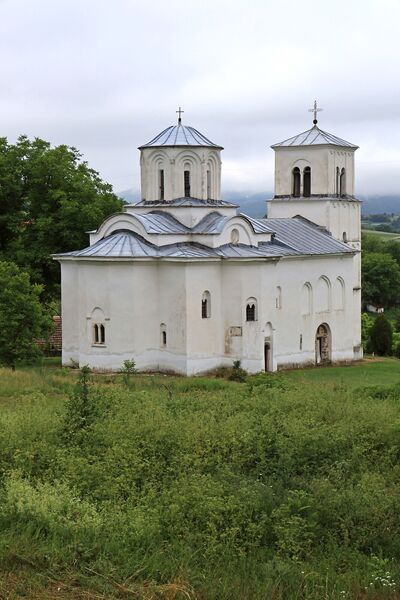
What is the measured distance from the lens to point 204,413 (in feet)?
62.1

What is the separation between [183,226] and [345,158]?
390 inches

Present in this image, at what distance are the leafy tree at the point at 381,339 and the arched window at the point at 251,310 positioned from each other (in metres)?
12.6

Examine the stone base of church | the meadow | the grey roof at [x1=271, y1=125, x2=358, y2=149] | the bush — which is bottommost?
the meadow

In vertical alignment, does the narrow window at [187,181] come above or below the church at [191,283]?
above

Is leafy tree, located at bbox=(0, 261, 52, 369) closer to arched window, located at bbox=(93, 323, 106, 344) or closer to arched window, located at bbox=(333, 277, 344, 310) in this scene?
arched window, located at bbox=(93, 323, 106, 344)

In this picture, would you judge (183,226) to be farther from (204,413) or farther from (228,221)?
(204,413)

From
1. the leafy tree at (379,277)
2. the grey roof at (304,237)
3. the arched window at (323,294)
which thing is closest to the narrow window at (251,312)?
the grey roof at (304,237)

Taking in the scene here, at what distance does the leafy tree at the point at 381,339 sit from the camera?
42.1m

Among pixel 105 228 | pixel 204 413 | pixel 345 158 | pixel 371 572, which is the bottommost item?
pixel 371 572

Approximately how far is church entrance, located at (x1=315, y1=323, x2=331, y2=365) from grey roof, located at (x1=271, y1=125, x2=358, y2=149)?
24.4 ft

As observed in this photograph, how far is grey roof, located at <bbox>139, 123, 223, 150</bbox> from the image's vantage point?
32.6 meters

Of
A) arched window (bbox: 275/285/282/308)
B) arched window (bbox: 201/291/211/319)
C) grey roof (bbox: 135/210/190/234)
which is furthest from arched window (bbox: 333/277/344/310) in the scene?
grey roof (bbox: 135/210/190/234)

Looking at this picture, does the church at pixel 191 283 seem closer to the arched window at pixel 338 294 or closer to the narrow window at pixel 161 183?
the narrow window at pixel 161 183

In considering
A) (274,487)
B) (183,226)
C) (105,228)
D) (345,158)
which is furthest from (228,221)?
(274,487)
